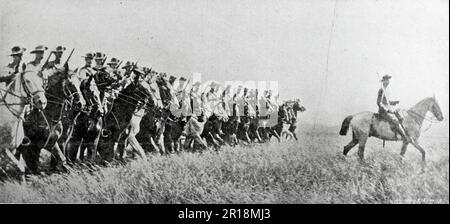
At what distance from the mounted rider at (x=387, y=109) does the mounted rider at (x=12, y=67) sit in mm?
5197

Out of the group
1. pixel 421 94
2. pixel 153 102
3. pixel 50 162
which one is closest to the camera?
pixel 50 162

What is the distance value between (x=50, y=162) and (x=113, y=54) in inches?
64.5

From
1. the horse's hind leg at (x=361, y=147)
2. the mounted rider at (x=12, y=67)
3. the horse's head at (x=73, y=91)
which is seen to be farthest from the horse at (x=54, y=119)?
the horse's hind leg at (x=361, y=147)


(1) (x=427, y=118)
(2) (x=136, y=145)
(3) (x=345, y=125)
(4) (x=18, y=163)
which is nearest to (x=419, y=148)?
(1) (x=427, y=118)

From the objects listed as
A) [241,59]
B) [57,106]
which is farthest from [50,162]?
[241,59]

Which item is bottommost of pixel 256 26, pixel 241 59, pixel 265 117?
pixel 265 117

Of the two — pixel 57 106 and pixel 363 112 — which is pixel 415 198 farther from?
pixel 57 106

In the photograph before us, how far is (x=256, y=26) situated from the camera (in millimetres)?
6883

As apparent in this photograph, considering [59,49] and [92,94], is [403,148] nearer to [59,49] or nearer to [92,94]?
[92,94]

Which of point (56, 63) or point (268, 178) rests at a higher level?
point (56, 63)

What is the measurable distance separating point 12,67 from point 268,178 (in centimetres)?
377

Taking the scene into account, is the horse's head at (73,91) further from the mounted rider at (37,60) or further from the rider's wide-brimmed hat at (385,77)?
the rider's wide-brimmed hat at (385,77)

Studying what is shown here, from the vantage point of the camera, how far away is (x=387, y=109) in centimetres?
726
